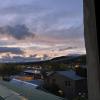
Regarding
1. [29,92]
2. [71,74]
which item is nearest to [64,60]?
[71,74]

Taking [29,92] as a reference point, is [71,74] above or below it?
above

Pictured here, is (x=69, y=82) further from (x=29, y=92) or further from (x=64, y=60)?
(x=29, y=92)

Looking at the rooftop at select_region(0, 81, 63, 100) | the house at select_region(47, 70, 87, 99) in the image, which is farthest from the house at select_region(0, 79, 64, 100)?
the house at select_region(47, 70, 87, 99)

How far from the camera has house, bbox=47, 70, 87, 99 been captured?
37.0 inches

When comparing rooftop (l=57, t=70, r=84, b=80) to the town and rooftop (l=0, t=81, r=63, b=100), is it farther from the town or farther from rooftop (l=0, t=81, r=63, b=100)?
rooftop (l=0, t=81, r=63, b=100)

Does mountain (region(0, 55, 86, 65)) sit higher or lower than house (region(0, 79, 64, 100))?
higher

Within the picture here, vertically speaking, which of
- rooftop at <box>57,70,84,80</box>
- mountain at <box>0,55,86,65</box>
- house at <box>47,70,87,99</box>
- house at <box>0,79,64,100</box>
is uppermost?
mountain at <box>0,55,86,65</box>

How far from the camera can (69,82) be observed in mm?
998

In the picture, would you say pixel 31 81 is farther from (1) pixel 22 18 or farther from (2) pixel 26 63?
(1) pixel 22 18

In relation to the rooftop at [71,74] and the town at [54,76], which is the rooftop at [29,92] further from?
the rooftop at [71,74]

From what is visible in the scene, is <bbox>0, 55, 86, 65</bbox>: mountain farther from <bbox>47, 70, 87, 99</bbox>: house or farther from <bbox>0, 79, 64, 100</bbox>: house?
<bbox>0, 79, 64, 100</bbox>: house

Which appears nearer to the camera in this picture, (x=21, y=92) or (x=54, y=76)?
(x=54, y=76)

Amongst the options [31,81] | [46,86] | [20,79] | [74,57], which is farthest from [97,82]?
[20,79]

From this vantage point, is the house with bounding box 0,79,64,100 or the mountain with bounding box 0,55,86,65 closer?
the mountain with bounding box 0,55,86,65
